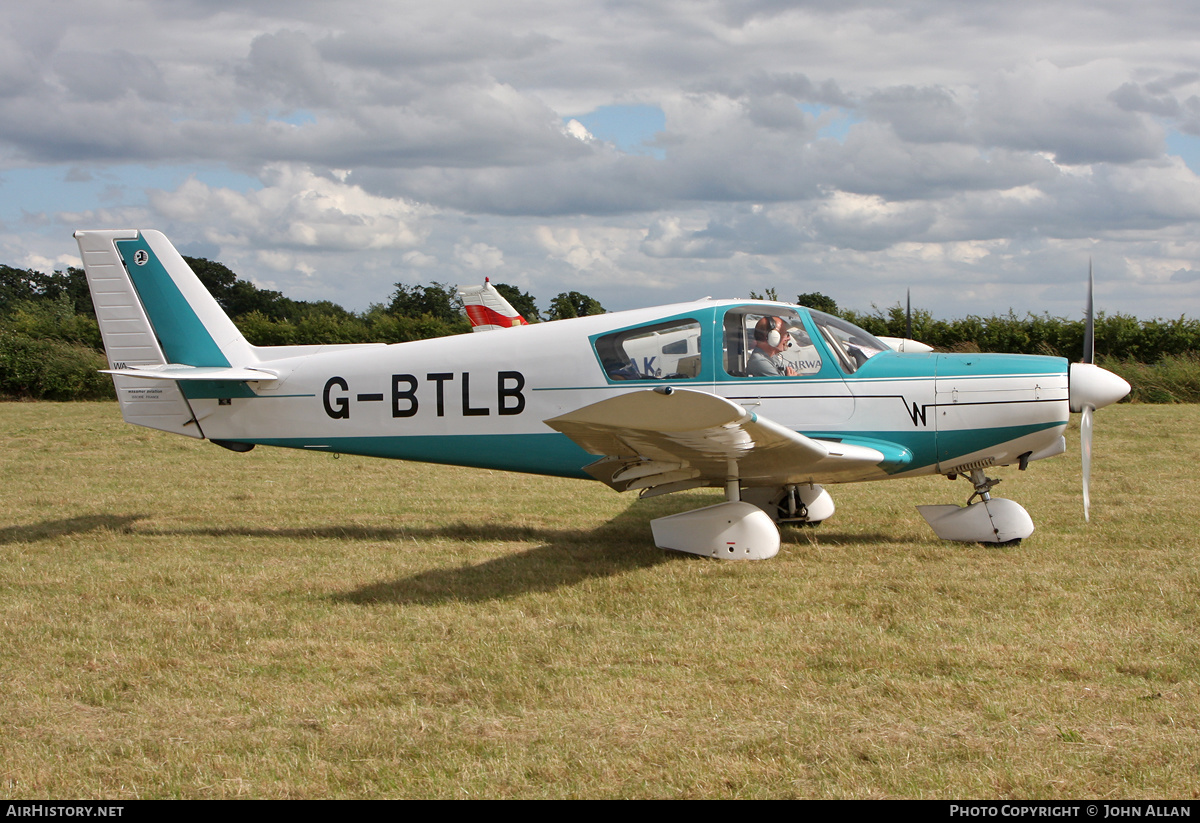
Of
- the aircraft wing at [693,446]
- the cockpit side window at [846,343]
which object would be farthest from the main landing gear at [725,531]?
the cockpit side window at [846,343]

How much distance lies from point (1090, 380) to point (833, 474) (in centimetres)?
202

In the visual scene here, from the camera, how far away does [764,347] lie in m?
6.79

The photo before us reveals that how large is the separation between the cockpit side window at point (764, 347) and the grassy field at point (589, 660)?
4.69 ft

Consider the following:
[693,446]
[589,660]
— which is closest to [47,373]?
[693,446]

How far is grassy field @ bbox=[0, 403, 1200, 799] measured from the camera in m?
3.14

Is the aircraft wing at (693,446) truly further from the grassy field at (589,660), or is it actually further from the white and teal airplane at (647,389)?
the grassy field at (589,660)

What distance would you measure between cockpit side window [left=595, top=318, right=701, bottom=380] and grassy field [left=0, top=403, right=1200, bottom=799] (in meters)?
1.41

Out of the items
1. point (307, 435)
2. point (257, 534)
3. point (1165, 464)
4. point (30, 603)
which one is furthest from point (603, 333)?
point (1165, 464)

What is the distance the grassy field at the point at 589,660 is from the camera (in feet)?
10.3

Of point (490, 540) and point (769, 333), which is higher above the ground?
point (769, 333)

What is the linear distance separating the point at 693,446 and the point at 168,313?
5.00m

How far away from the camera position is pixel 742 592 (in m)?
5.57

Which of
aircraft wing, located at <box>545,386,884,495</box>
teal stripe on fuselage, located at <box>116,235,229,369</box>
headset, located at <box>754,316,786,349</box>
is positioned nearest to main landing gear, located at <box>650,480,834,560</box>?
aircraft wing, located at <box>545,386,884,495</box>

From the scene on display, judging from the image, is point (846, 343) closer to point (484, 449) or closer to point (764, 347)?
point (764, 347)
